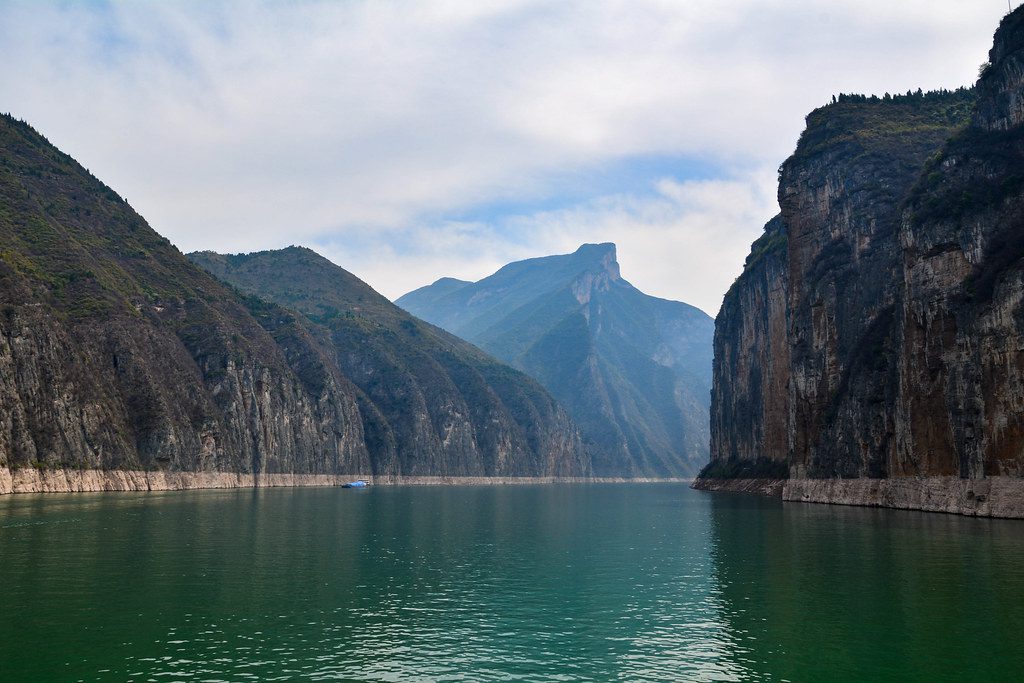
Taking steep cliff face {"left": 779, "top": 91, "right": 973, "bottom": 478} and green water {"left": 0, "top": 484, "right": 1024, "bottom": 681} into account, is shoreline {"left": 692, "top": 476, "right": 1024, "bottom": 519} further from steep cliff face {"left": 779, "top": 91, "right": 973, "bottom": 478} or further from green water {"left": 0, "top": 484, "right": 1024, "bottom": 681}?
green water {"left": 0, "top": 484, "right": 1024, "bottom": 681}

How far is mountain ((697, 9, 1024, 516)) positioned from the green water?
37.6 feet

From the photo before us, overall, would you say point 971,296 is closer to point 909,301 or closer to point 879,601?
point 909,301

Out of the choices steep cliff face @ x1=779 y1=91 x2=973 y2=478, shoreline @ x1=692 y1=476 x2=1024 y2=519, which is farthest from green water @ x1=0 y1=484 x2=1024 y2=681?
steep cliff face @ x1=779 y1=91 x2=973 y2=478

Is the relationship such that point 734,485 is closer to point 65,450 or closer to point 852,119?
point 852,119

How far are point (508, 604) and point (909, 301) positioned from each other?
2543 inches

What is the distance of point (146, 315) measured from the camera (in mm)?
188750

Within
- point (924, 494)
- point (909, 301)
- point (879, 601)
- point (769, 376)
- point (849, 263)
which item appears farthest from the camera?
point (769, 376)

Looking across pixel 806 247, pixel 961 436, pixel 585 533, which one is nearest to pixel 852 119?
pixel 806 247

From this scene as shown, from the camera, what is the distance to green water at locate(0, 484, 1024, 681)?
29.3 metres

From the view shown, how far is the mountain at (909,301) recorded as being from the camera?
2923 inches

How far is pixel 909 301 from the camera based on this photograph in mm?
89812

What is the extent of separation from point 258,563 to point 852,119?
117 m

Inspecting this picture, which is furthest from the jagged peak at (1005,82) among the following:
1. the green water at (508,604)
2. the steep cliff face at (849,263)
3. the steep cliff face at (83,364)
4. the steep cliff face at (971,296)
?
the steep cliff face at (83,364)

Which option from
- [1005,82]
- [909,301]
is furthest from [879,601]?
[1005,82]
